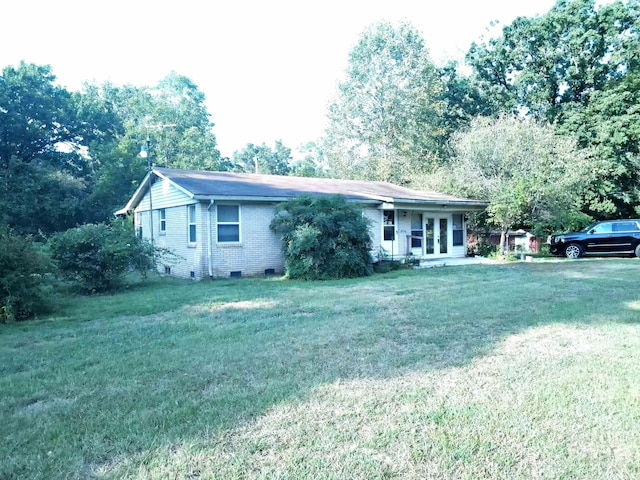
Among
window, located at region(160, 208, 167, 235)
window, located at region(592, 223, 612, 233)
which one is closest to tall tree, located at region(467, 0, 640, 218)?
window, located at region(592, 223, 612, 233)

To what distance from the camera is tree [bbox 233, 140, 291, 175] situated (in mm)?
65775

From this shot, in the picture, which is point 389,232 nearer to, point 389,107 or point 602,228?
point 602,228

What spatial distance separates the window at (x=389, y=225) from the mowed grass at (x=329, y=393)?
9452 millimetres

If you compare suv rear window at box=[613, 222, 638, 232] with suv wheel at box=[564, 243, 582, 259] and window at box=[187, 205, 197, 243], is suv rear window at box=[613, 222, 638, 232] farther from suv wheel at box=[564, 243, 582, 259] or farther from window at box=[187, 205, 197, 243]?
window at box=[187, 205, 197, 243]

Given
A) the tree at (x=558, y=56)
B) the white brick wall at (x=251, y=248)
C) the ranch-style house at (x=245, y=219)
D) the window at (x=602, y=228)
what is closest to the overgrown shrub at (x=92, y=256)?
the ranch-style house at (x=245, y=219)

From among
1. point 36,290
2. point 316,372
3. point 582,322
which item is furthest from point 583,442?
point 36,290

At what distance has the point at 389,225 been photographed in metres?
17.0

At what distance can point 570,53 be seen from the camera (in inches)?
1124

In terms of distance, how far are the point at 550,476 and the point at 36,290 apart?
26.5 ft

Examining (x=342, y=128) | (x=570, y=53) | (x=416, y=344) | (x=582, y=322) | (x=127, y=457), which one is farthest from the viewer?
(x=342, y=128)

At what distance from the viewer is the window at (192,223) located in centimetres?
1401

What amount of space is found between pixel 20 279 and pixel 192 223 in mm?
6775

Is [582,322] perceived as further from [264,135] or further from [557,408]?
[264,135]

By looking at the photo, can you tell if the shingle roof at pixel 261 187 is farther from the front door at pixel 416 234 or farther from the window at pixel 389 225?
the front door at pixel 416 234
